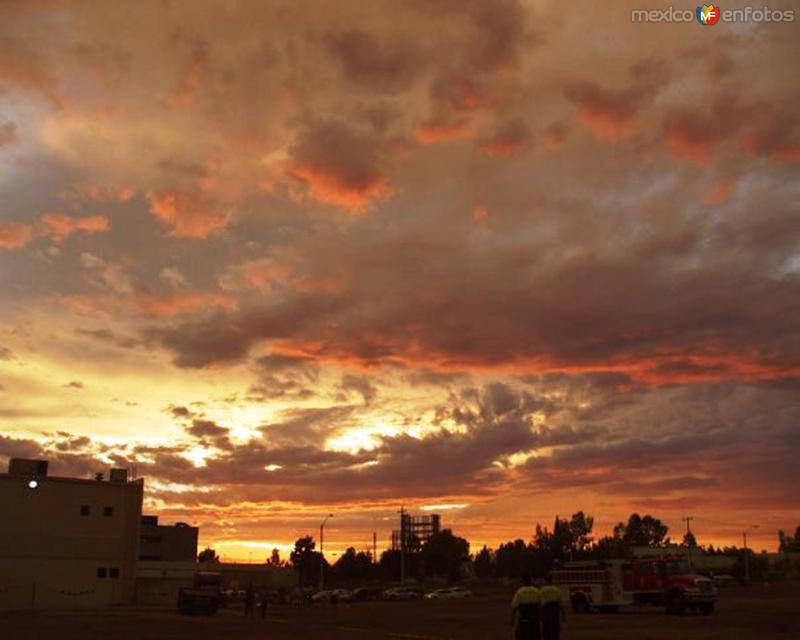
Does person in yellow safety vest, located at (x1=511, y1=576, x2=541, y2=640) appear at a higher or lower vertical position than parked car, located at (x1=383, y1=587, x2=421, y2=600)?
higher

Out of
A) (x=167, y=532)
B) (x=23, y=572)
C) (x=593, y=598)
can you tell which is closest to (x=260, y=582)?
(x=167, y=532)

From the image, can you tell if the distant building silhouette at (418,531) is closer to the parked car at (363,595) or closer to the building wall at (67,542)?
the parked car at (363,595)

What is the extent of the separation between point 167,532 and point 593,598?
111m

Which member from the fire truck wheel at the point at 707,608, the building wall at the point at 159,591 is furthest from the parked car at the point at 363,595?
the fire truck wheel at the point at 707,608

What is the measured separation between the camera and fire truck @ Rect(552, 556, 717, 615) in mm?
43281

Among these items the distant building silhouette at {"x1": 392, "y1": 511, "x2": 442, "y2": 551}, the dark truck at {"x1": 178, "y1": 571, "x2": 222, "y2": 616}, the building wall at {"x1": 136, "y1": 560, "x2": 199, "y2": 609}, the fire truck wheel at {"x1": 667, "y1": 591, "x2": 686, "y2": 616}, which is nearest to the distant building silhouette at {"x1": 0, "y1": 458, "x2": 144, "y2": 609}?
the building wall at {"x1": 136, "y1": 560, "x2": 199, "y2": 609}

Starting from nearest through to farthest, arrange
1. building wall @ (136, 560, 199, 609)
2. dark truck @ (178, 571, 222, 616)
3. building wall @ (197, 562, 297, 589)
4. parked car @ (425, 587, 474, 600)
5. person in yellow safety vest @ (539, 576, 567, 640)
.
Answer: person in yellow safety vest @ (539, 576, 567, 640) < dark truck @ (178, 571, 222, 616) < building wall @ (136, 560, 199, 609) < parked car @ (425, 587, 474, 600) < building wall @ (197, 562, 297, 589)

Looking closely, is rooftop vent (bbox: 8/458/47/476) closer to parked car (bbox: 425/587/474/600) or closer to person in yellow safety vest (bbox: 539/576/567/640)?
parked car (bbox: 425/587/474/600)

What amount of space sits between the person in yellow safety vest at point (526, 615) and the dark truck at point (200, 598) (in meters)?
45.5

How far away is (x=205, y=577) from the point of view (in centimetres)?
6081

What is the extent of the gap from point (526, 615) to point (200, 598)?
1812 inches

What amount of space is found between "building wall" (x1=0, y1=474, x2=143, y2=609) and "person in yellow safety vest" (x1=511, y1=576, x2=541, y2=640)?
212 feet

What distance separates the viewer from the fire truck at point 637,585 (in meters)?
43.3

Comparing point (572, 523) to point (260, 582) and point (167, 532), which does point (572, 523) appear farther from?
point (167, 532)
